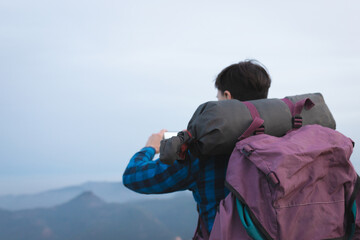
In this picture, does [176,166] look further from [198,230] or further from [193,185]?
[198,230]

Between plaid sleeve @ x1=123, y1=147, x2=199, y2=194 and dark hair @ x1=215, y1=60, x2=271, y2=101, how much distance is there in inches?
21.1

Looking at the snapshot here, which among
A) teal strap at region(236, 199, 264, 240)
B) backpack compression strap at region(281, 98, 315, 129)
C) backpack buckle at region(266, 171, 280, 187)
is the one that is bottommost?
teal strap at region(236, 199, 264, 240)

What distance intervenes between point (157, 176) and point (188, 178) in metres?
0.18

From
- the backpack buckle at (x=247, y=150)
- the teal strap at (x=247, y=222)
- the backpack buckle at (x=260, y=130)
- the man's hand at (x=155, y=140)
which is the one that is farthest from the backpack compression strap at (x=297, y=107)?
the man's hand at (x=155, y=140)

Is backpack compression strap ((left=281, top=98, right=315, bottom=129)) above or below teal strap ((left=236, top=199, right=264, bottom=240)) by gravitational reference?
above

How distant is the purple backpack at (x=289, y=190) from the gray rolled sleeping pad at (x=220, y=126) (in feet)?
0.18

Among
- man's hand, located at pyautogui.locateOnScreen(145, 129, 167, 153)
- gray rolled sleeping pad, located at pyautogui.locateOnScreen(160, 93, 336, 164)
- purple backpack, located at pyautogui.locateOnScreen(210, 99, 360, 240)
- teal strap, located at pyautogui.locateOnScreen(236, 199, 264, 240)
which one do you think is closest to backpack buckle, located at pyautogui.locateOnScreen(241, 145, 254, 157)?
purple backpack, located at pyautogui.locateOnScreen(210, 99, 360, 240)

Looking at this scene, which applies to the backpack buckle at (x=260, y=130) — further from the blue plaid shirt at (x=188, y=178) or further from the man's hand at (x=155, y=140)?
the man's hand at (x=155, y=140)

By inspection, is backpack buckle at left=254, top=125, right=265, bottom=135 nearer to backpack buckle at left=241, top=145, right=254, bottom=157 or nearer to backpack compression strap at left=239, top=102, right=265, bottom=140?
backpack compression strap at left=239, top=102, right=265, bottom=140

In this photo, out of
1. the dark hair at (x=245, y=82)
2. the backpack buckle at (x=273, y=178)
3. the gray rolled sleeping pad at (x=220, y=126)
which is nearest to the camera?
the backpack buckle at (x=273, y=178)

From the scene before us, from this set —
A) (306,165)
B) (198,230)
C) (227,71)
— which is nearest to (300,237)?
(306,165)

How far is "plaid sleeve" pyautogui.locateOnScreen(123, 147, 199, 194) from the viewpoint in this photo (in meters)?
1.95

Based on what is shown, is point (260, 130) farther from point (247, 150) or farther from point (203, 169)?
point (203, 169)

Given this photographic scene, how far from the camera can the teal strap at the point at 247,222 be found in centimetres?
160
